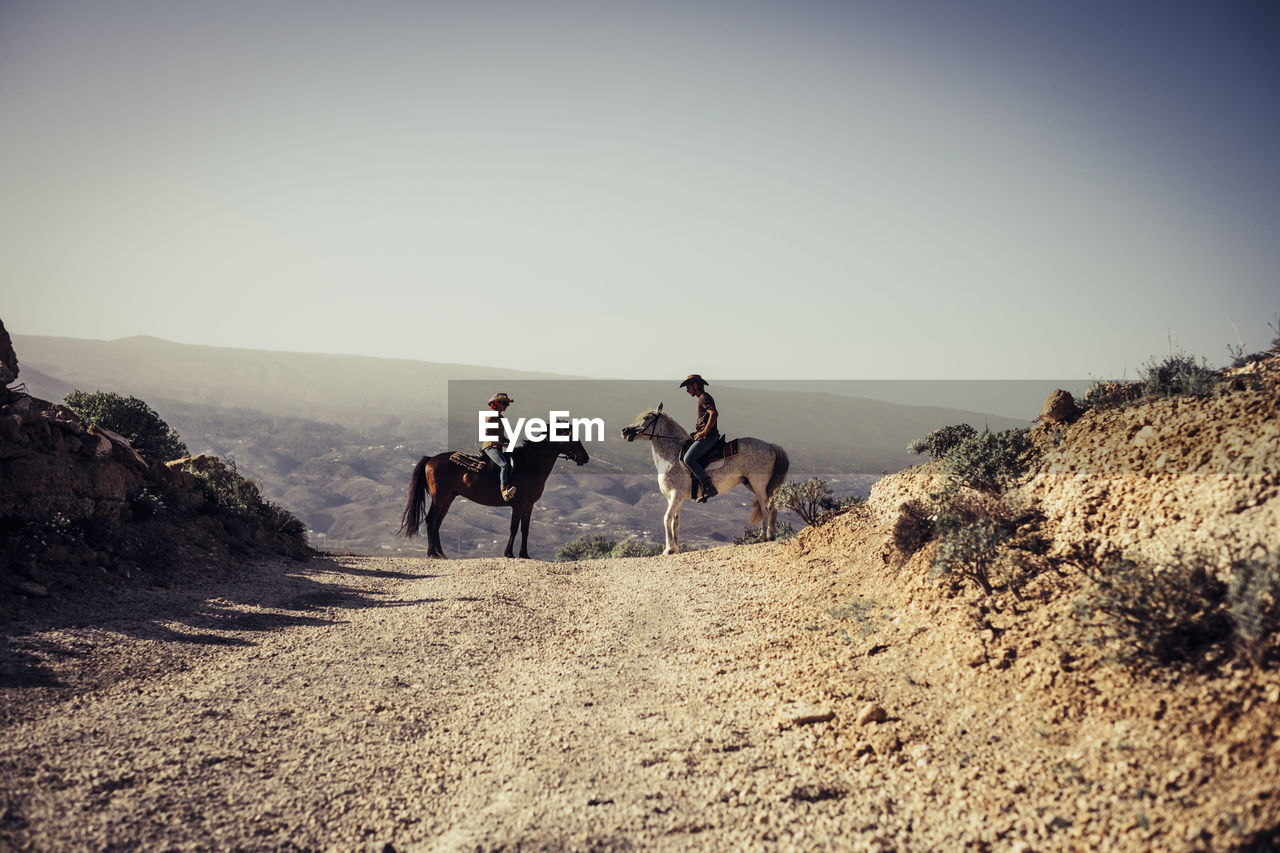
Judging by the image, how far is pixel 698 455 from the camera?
17.1m

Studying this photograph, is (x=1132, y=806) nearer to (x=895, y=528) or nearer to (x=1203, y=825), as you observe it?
(x=1203, y=825)

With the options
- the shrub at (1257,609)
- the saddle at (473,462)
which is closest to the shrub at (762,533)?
the saddle at (473,462)

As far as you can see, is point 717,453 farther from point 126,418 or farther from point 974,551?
point 126,418

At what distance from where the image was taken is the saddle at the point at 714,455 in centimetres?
1719

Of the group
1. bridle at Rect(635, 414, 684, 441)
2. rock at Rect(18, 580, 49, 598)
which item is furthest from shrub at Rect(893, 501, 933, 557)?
rock at Rect(18, 580, 49, 598)

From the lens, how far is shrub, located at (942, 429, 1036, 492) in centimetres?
984

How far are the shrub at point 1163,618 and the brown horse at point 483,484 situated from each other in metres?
14.9

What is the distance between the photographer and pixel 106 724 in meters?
6.01

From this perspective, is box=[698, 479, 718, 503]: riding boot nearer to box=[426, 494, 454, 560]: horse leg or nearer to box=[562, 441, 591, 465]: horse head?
box=[562, 441, 591, 465]: horse head

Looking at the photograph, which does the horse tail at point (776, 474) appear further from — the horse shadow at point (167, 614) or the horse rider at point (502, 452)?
the horse shadow at point (167, 614)

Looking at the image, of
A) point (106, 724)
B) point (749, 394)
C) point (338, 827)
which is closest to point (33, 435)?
point (106, 724)

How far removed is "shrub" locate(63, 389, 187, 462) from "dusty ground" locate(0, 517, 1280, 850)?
1127cm

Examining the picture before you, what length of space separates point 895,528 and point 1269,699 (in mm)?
5889

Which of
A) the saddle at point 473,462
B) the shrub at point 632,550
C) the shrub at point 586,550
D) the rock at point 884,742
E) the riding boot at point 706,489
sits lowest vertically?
the shrub at point 586,550
